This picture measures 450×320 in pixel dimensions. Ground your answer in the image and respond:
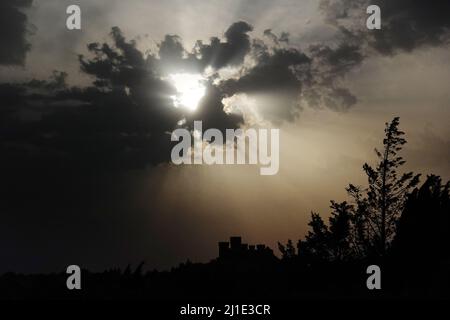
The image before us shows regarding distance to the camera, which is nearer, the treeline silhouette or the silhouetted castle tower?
the treeline silhouette

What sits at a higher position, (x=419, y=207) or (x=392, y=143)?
(x=392, y=143)

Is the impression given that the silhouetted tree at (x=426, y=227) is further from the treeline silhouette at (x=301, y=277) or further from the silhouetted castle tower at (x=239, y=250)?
the silhouetted castle tower at (x=239, y=250)

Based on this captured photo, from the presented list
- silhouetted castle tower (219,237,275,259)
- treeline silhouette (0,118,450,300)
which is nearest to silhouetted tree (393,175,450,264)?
treeline silhouette (0,118,450,300)

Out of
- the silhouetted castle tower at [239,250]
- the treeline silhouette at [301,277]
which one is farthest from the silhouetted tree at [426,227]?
the silhouetted castle tower at [239,250]

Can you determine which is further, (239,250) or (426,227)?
(239,250)

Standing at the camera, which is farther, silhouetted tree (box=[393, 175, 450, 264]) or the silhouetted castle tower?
the silhouetted castle tower

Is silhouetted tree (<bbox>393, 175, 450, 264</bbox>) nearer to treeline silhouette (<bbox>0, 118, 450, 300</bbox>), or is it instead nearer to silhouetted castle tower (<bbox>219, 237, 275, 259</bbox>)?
treeline silhouette (<bbox>0, 118, 450, 300</bbox>)

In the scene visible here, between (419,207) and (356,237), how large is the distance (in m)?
13.1

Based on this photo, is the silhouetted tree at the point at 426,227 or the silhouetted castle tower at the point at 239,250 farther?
the silhouetted castle tower at the point at 239,250

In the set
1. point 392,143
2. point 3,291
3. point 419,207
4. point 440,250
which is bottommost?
point 3,291
